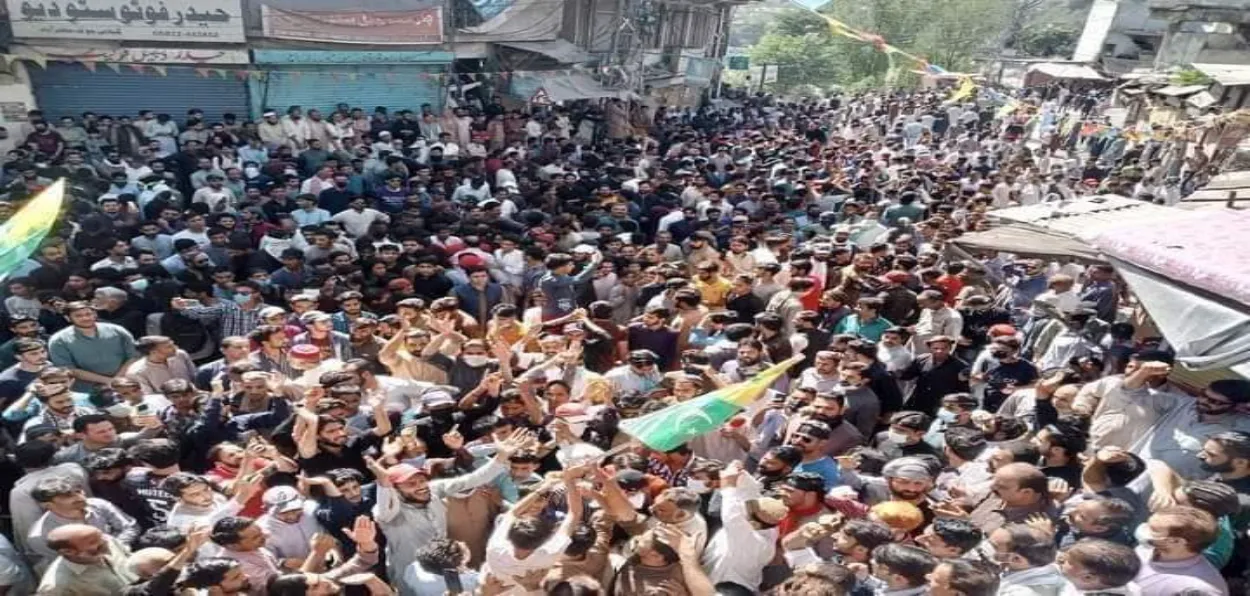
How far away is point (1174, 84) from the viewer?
16219 millimetres

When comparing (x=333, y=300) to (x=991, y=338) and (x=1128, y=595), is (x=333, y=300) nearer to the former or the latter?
(x=991, y=338)

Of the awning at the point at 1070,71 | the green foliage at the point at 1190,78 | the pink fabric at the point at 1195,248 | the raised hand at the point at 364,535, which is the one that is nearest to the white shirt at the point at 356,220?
the raised hand at the point at 364,535

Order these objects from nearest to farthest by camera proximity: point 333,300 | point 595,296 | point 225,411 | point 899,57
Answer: point 225,411
point 333,300
point 595,296
point 899,57

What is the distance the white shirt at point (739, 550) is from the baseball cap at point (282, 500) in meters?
1.83

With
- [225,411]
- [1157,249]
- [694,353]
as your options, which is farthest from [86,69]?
[1157,249]

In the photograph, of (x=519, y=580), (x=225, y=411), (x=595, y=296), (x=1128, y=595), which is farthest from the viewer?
(x=595, y=296)

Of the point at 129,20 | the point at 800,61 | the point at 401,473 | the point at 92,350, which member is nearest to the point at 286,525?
the point at 401,473

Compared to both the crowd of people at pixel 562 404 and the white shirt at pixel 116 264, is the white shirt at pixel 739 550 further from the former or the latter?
the white shirt at pixel 116 264

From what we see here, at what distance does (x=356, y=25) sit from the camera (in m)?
14.9

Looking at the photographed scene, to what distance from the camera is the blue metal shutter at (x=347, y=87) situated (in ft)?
48.3

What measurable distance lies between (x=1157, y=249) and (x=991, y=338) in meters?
1.69

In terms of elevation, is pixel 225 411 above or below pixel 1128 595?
below

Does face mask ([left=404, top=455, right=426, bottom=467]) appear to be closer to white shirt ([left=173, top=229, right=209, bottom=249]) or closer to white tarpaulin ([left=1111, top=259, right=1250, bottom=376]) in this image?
white tarpaulin ([left=1111, top=259, right=1250, bottom=376])

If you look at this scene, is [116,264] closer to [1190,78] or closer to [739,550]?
[739,550]
